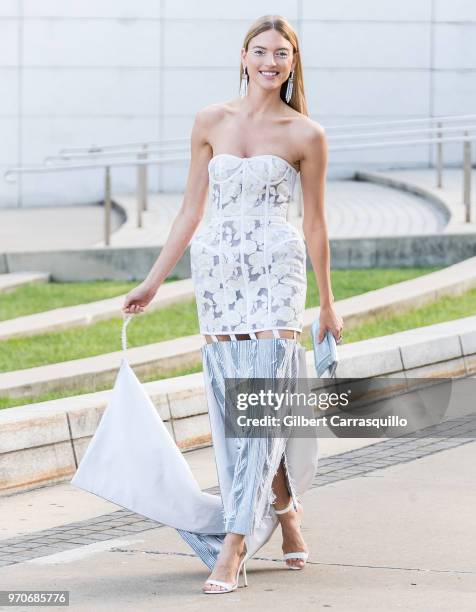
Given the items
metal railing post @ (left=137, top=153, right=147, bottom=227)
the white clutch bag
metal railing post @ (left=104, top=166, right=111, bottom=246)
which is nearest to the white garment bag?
the white clutch bag

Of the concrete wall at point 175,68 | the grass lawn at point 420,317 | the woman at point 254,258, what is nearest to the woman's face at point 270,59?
the woman at point 254,258

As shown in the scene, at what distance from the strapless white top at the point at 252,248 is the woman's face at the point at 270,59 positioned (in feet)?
0.89

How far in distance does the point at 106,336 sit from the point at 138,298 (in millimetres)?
5343

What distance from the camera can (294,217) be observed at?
15.6 m

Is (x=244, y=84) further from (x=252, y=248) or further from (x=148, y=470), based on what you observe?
(x=148, y=470)

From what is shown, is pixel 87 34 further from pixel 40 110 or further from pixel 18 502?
pixel 18 502

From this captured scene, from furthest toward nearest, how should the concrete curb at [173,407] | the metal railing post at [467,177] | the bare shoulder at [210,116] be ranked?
the metal railing post at [467,177]
the concrete curb at [173,407]
the bare shoulder at [210,116]

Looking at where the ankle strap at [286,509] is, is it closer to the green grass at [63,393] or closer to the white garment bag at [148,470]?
the white garment bag at [148,470]

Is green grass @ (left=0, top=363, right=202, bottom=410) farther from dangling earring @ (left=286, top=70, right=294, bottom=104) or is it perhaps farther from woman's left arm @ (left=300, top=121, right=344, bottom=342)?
dangling earring @ (left=286, top=70, right=294, bottom=104)

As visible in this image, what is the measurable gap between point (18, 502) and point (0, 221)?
520 inches

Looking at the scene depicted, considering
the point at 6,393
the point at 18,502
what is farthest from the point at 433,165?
the point at 18,502

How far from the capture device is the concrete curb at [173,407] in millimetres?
6715

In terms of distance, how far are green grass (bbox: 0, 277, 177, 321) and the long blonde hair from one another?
21.7ft

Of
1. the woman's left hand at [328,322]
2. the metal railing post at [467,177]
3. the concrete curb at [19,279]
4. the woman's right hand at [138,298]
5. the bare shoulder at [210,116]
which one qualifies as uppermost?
the metal railing post at [467,177]
